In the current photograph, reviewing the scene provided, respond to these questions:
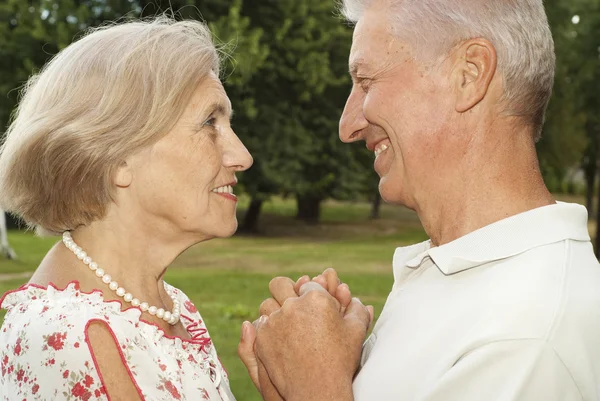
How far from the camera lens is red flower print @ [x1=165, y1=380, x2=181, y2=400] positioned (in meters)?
2.43

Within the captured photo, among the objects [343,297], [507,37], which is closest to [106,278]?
[343,297]

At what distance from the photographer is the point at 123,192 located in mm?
2670

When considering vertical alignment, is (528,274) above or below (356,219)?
above

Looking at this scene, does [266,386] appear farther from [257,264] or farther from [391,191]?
[257,264]

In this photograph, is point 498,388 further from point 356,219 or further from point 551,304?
point 356,219

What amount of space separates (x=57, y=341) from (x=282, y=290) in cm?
70

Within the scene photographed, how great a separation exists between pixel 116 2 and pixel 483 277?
19590 millimetres

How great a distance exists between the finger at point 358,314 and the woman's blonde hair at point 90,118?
81 centimetres

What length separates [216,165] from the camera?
2758mm

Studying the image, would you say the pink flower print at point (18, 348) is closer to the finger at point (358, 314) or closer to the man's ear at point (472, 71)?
the finger at point (358, 314)

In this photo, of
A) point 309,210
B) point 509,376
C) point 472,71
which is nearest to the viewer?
point 509,376

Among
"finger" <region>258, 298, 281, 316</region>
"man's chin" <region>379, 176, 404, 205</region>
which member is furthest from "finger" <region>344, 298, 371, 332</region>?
"man's chin" <region>379, 176, 404, 205</region>

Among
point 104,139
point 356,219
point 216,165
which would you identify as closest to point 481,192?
point 216,165

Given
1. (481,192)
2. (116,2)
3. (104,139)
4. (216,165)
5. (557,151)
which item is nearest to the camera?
(481,192)
